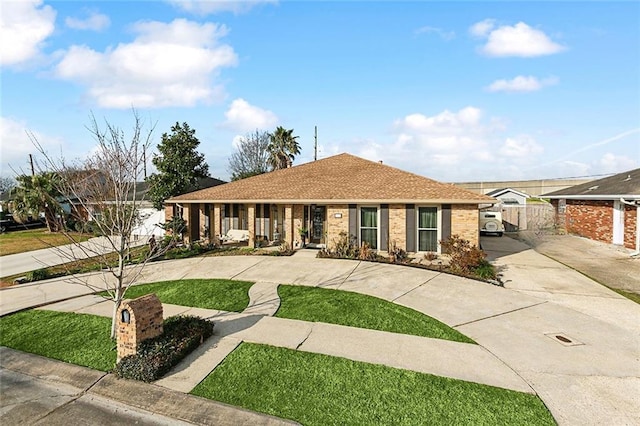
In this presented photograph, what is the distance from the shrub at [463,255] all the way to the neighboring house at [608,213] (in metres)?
8.36

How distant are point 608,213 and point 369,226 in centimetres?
1280

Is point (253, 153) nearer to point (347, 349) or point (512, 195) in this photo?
point (512, 195)

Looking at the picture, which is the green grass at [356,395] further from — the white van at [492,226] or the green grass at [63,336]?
the white van at [492,226]

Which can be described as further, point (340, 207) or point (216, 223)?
point (216, 223)

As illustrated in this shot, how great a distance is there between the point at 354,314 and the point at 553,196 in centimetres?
2109

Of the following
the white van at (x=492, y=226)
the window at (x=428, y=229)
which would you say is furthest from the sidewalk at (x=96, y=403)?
the white van at (x=492, y=226)

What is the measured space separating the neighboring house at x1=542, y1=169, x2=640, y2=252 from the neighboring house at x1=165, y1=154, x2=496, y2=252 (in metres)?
7.86

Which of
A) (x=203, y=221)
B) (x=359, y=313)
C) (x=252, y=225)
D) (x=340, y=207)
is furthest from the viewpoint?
(x=203, y=221)

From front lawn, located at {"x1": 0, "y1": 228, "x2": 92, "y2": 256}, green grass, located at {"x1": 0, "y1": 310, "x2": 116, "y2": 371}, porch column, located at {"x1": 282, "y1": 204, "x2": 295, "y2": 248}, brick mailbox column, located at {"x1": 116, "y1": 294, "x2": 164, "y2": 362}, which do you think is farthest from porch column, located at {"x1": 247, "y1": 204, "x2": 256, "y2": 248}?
brick mailbox column, located at {"x1": 116, "y1": 294, "x2": 164, "y2": 362}

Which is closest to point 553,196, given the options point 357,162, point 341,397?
point 357,162

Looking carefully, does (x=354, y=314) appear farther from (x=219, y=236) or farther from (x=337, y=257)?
(x=219, y=236)

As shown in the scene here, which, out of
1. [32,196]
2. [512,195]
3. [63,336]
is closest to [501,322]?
[63,336]

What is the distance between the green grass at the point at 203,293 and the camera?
889 cm

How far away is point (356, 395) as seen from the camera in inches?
191
